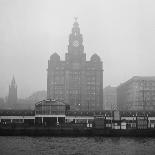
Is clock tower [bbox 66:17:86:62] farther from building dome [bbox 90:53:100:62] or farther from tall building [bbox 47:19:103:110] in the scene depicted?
building dome [bbox 90:53:100:62]

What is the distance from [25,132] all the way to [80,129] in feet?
46.5

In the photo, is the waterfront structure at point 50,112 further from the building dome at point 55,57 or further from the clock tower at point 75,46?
the clock tower at point 75,46

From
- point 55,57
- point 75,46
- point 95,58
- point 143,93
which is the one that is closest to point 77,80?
point 95,58

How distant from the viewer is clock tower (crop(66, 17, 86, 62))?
621 ft

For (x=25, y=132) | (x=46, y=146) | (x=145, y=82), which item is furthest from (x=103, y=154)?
(x=145, y=82)

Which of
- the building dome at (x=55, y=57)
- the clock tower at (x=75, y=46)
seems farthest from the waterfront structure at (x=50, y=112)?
the clock tower at (x=75, y=46)

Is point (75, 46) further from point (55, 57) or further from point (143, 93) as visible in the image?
point (143, 93)

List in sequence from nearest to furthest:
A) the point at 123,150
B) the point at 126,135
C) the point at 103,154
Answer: the point at 103,154, the point at 123,150, the point at 126,135

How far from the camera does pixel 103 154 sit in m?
51.6

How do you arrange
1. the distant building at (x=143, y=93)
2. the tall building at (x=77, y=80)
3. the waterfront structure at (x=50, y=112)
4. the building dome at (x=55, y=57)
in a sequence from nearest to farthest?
the waterfront structure at (x=50, y=112) → the tall building at (x=77, y=80) → the building dome at (x=55, y=57) → the distant building at (x=143, y=93)

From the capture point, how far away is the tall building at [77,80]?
183 metres

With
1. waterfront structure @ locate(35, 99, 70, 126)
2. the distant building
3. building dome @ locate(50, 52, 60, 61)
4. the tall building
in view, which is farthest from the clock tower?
waterfront structure @ locate(35, 99, 70, 126)

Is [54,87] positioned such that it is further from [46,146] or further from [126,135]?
[46,146]

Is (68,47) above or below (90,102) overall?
above
